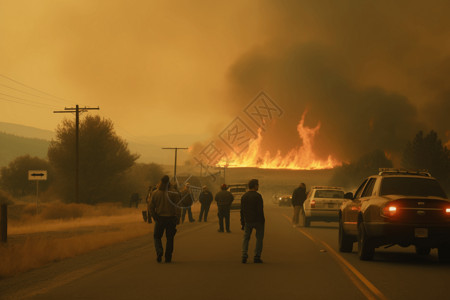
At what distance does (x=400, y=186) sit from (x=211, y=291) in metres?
6.67

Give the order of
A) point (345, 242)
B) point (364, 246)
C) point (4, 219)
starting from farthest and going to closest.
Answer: point (4, 219) < point (345, 242) < point (364, 246)

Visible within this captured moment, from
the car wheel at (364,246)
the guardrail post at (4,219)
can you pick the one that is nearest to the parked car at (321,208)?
the car wheel at (364,246)

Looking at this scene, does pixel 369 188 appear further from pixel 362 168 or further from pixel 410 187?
pixel 362 168

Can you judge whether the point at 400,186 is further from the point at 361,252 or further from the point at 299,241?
the point at 299,241

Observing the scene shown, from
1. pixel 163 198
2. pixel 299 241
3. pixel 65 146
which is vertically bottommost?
pixel 299 241

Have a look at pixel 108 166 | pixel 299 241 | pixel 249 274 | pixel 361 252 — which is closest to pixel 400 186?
pixel 361 252

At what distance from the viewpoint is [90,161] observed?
204 feet

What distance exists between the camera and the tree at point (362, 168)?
12331 cm

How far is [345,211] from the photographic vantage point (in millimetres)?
17312

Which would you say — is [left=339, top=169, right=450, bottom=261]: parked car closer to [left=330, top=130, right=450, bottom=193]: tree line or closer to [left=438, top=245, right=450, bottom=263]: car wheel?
[left=438, top=245, right=450, bottom=263]: car wheel

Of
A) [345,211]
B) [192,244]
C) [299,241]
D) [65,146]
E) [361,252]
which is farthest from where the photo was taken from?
[65,146]

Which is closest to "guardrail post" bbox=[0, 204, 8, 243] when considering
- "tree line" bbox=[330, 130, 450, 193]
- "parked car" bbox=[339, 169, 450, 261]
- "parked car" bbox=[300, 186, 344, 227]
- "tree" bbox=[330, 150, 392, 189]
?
"parked car" bbox=[339, 169, 450, 261]

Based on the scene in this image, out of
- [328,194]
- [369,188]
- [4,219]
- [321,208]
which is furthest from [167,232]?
[328,194]

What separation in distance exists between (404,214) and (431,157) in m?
89.7
